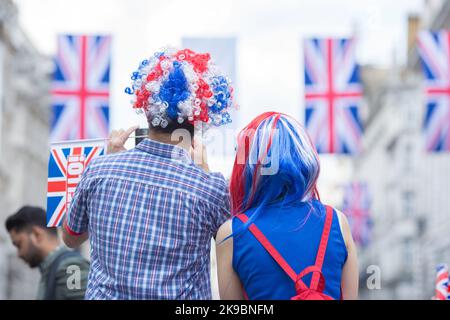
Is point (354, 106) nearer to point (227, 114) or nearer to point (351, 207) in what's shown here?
point (227, 114)

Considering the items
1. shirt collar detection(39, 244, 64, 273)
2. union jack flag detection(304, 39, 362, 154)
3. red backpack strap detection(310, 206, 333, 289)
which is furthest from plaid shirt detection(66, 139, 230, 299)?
union jack flag detection(304, 39, 362, 154)

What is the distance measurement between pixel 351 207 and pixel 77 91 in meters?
30.1

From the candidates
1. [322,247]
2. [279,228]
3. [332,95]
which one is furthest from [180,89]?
[332,95]

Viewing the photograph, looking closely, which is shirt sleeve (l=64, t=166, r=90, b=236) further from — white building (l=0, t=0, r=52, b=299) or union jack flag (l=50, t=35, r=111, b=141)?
white building (l=0, t=0, r=52, b=299)

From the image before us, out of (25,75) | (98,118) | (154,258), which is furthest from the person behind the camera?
(25,75)

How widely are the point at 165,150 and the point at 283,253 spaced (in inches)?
23.5

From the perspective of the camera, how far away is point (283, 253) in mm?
3725

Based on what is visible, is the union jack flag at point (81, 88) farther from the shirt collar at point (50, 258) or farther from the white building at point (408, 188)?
the white building at point (408, 188)

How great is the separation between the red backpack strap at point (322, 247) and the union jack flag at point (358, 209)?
35.7m

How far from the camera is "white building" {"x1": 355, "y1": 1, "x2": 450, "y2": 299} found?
172 feet

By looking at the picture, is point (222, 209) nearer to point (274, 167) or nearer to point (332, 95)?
point (274, 167)

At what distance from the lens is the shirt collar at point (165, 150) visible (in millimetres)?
4020
